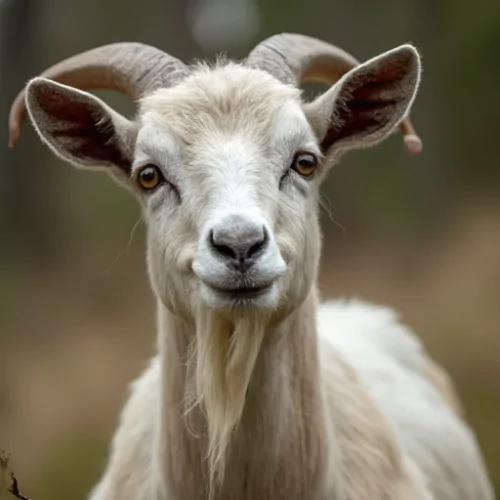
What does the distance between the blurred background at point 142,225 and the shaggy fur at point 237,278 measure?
568 centimetres

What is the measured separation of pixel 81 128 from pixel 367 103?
1.09 metres

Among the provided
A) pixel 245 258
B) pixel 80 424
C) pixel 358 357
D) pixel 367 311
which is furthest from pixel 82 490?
pixel 245 258

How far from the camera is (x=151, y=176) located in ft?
14.2

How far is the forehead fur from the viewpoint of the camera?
13.9 ft

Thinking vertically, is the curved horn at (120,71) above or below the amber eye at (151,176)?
above

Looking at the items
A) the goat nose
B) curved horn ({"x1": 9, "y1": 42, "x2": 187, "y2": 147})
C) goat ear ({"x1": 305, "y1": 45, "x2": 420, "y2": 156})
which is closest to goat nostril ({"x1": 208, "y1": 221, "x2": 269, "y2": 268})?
the goat nose

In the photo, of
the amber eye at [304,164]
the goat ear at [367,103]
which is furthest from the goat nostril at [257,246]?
the goat ear at [367,103]

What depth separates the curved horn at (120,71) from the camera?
4738 millimetres

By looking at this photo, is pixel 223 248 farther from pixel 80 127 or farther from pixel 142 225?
pixel 142 225

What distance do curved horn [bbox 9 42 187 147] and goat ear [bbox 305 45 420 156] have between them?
0.62 meters

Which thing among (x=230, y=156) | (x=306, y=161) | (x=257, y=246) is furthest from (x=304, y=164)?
(x=257, y=246)

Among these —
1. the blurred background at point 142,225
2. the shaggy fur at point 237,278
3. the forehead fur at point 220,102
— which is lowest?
the blurred background at point 142,225

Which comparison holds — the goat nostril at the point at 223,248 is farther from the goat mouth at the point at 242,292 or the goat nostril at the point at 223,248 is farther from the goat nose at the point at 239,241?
the goat mouth at the point at 242,292

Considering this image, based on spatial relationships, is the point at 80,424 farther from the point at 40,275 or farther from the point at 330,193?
the point at 330,193
